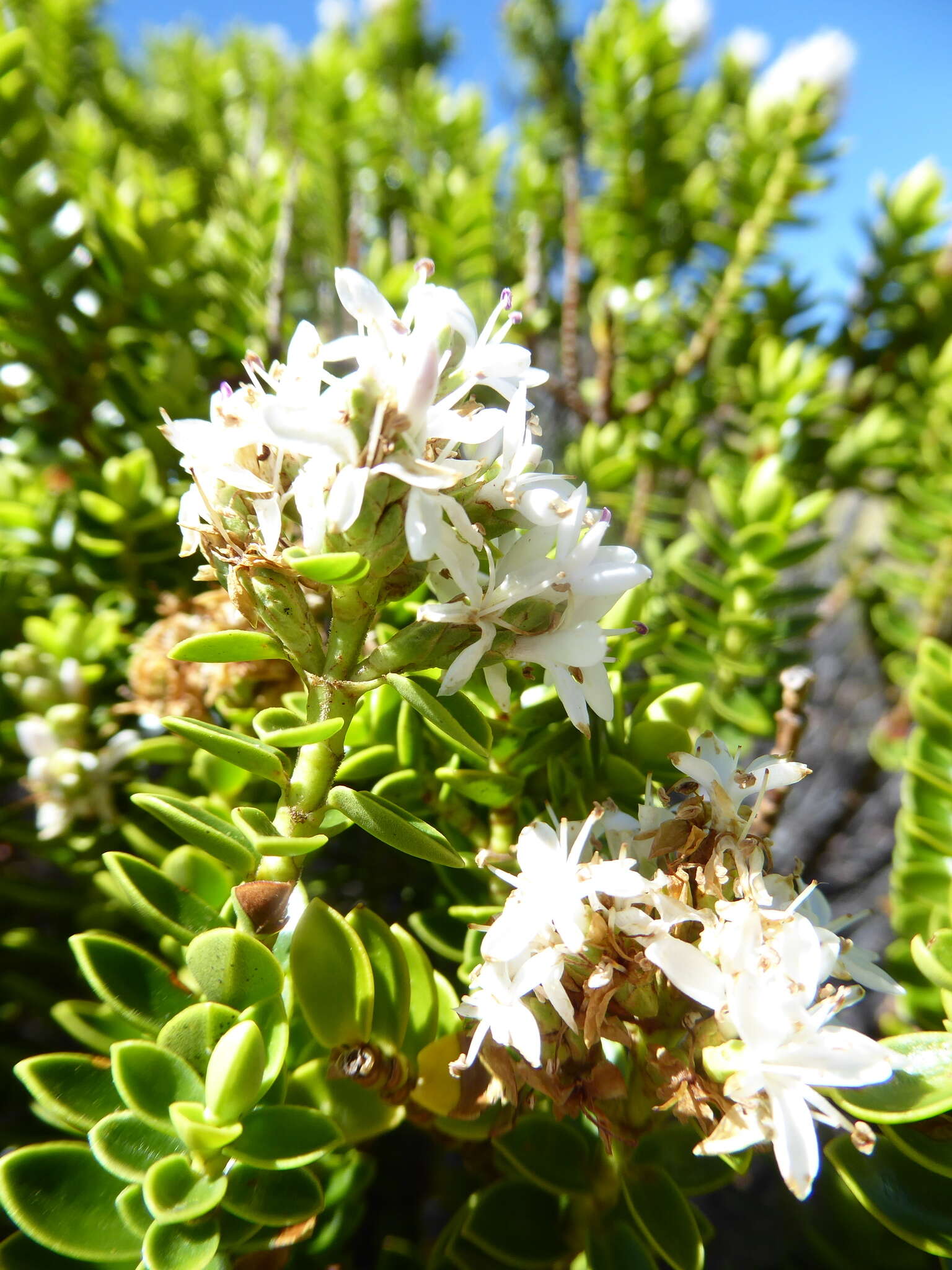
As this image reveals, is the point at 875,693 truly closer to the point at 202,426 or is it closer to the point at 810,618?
the point at 810,618

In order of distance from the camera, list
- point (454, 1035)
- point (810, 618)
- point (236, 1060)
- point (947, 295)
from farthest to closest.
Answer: point (947, 295), point (810, 618), point (454, 1035), point (236, 1060)

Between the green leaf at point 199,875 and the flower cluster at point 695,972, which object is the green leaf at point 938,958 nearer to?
the flower cluster at point 695,972

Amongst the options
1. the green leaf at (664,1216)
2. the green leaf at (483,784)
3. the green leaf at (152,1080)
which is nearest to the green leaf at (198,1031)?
the green leaf at (152,1080)

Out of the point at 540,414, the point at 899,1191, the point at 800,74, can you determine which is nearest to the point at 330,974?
the point at 899,1191

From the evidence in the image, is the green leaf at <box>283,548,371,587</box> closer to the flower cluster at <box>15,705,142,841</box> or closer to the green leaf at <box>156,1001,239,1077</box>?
the green leaf at <box>156,1001,239,1077</box>

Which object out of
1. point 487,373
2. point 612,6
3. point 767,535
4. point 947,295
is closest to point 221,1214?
point 487,373

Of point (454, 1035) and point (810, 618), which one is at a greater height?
point (810, 618)
